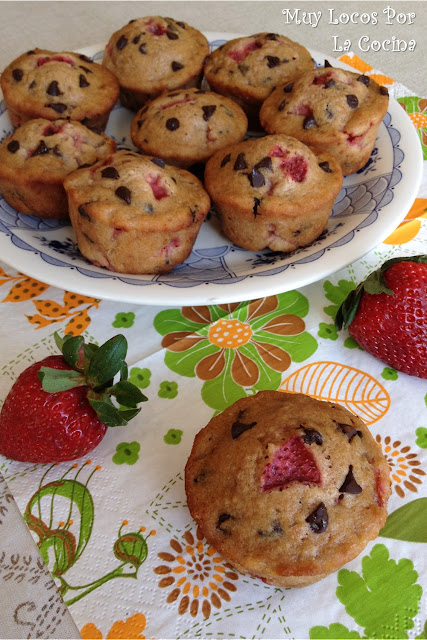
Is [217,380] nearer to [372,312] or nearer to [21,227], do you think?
[372,312]

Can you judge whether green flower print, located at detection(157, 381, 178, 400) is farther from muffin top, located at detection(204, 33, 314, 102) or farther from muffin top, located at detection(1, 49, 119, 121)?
muffin top, located at detection(204, 33, 314, 102)

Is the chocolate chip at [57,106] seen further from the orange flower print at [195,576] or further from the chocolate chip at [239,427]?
the orange flower print at [195,576]

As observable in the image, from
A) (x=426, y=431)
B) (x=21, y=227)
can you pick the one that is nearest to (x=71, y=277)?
(x=21, y=227)

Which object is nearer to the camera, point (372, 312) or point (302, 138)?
point (372, 312)

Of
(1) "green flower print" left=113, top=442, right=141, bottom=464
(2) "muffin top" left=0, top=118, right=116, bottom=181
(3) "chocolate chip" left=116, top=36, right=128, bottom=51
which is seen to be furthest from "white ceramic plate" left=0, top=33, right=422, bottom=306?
(3) "chocolate chip" left=116, top=36, right=128, bottom=51

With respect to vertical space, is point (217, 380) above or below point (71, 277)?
below

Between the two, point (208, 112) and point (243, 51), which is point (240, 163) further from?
point (243, 51)

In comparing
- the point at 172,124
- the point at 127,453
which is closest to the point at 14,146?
the point at 172,124
